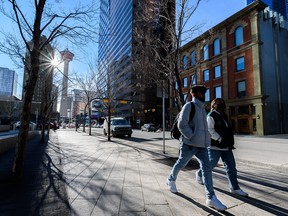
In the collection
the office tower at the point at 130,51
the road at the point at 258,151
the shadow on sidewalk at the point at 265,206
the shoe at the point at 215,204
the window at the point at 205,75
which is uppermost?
the window at the point at 205,75

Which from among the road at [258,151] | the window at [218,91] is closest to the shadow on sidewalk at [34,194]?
the road at [258,151]

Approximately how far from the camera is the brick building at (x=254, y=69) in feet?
87.7

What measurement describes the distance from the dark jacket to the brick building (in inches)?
901

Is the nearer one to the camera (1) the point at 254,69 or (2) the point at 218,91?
(1) the point at 254,69

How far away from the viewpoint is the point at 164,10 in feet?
30.6

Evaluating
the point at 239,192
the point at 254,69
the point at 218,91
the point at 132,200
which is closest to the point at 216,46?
the point at 218,91

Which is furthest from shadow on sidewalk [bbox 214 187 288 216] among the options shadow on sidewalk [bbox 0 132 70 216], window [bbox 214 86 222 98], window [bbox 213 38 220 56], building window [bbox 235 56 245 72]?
window [bbox 213 38 220 56]

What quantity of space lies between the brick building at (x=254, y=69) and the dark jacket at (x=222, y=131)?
22.9 meters

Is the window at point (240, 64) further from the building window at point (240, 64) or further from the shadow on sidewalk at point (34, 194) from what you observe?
the shadow on sidewalk at point (34, 194)

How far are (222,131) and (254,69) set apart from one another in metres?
27.2

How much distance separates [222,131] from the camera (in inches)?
156

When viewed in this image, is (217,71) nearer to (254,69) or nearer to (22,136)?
(254,69)

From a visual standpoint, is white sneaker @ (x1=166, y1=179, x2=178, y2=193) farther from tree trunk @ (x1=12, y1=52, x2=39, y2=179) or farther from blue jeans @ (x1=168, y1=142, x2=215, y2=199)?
tree trunk @ (x1=12, y1=52, x2=39, y2=179)

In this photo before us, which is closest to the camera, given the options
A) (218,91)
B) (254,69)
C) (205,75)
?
(254,69)
